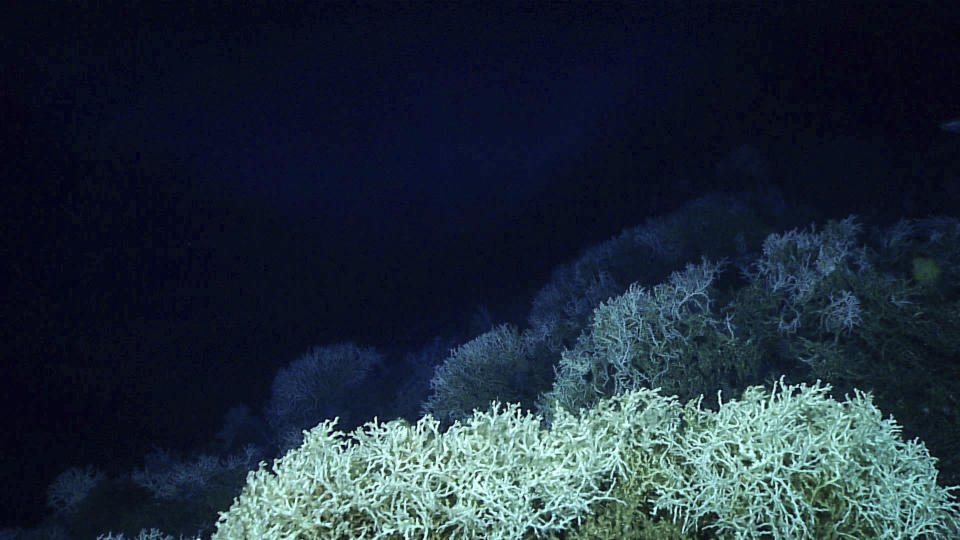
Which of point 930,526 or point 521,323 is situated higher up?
point 521,323

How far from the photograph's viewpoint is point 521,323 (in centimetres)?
975

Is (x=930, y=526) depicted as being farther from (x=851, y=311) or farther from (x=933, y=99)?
(x=933, y=99)

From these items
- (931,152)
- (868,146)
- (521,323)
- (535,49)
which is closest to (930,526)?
(521,323)

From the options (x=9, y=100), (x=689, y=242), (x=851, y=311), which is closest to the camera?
(x=851, y=311)

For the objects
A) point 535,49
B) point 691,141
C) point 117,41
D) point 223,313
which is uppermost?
point 117,41

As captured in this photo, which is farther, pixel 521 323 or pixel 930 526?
pixel 521 323

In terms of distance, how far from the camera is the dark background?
12.0 metres

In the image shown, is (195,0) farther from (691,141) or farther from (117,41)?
(691,141)

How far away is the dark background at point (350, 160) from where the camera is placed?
39.2 feet

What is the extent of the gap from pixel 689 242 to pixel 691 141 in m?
9.76

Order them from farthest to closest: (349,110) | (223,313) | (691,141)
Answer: (349,110) → (223,313) → (691,141)

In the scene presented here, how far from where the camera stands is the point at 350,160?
3741 cm

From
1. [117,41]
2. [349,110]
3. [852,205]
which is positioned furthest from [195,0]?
[852,205]

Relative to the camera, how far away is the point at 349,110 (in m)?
34.7
